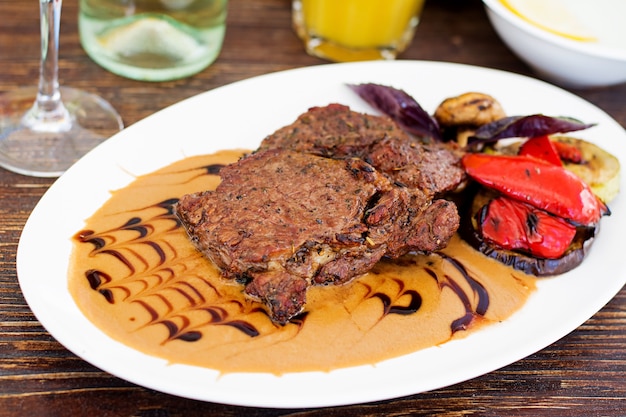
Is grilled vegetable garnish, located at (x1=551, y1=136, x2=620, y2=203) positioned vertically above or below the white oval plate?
above

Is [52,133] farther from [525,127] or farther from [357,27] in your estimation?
[525,127]

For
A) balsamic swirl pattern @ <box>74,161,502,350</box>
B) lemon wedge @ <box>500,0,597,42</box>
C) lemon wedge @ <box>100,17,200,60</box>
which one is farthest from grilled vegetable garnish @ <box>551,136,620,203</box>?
lemon wedge @ <box>100,17,200,60</box>

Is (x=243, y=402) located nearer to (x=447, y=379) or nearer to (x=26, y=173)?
(x=447, y=379)

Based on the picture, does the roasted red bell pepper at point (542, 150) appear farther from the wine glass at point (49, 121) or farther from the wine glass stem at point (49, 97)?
the wine glass stem at point (49, 97)

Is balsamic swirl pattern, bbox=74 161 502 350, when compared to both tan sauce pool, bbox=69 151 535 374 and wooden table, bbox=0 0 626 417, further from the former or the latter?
wooden table, bbox=0 0 626 417

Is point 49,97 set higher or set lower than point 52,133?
higher

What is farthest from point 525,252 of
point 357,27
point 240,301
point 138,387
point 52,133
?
point 52,133
